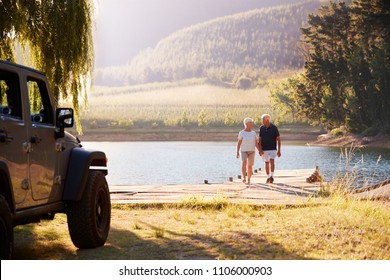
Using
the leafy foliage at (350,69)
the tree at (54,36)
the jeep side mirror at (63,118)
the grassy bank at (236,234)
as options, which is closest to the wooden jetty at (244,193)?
the grassy bank at (236,234)

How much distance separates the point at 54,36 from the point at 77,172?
4829mm

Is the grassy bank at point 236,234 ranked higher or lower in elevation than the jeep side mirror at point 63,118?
lower

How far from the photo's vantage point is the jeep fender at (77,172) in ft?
28.8

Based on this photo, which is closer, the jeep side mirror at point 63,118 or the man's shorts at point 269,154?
the jeep side mirror at point 63,118

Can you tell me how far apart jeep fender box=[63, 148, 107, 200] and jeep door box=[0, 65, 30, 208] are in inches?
43.4

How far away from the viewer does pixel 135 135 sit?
11094 cm

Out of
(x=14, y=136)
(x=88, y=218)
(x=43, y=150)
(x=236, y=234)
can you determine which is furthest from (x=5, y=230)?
(x=236, y=234)

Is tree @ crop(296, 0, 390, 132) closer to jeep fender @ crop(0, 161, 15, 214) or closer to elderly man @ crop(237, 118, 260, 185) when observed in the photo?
elderly man @ crop(237, 118, 260, 185)

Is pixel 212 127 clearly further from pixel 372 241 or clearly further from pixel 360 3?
pixel 372 241

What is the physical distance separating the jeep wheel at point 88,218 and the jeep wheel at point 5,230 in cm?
208

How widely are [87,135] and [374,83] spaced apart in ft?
192

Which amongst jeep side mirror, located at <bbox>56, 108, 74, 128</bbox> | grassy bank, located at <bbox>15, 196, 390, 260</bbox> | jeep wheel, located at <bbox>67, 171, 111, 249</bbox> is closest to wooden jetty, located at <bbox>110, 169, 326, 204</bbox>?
grassy bank, located at <bbox>15, 196, 390, 260</bbox>

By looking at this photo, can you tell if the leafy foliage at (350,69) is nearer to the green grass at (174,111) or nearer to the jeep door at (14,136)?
the jeep door at (14,136)

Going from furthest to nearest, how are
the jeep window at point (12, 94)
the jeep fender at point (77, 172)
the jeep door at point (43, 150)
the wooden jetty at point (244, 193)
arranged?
the wooden jetty at point (244, 193) < the jeep fender at point (77, 172) < the jeep door at point (43, 150) < the jeep window at point (12, 94)
